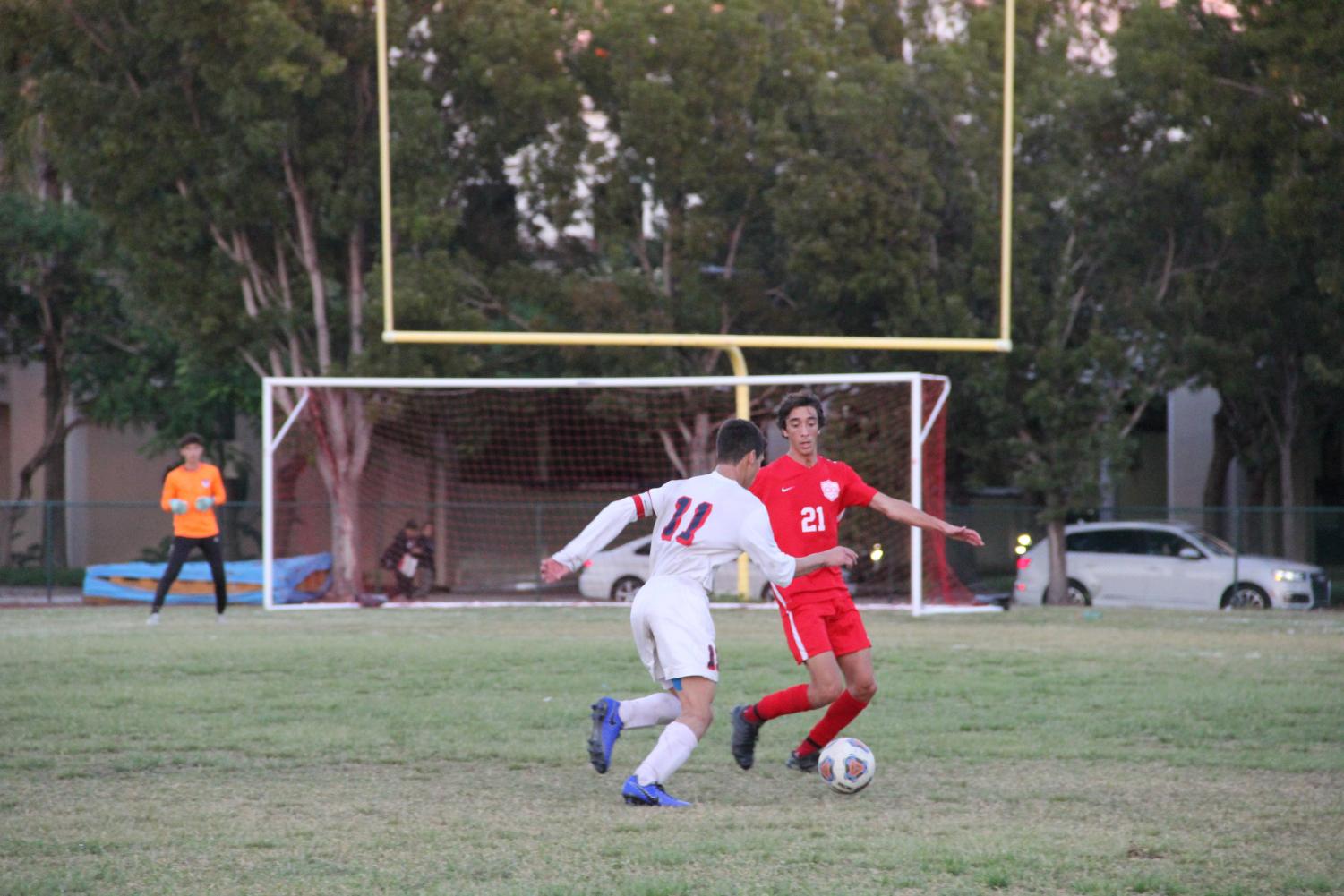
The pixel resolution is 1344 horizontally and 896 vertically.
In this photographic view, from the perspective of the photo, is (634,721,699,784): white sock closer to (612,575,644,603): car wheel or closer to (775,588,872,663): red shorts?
(775,588,872,663): red shorts

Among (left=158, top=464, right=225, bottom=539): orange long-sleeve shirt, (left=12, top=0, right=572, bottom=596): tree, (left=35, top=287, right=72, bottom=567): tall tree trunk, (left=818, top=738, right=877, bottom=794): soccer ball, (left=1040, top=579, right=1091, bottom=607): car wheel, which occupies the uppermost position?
(left=12, top=0, right=572, bottom=596): tree

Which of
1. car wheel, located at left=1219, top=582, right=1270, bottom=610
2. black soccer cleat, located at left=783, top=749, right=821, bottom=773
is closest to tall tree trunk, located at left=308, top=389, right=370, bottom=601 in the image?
car wheel, located at left=1219, top=582, right=1270, bottom=610

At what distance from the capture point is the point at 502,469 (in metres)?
26.1

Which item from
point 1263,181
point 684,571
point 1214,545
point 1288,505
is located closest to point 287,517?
point 1214,545

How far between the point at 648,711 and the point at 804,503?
1302 mm

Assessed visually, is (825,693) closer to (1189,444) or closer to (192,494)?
(192,494)

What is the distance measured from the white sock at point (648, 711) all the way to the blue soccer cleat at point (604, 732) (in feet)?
0.13

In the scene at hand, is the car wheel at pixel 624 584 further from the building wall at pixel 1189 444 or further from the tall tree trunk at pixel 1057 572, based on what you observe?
the building wall at pixel 1189 444

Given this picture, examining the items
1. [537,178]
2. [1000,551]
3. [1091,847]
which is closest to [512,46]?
[537,178]

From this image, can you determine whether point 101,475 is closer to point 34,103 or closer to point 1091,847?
point 34,103

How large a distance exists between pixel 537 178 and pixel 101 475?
48.0 feet

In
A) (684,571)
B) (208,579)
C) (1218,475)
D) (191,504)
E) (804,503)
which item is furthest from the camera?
(1218,475)

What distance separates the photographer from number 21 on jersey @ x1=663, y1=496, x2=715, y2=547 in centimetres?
668

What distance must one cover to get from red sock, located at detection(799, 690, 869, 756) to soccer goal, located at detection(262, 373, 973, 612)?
1352 centimetres
